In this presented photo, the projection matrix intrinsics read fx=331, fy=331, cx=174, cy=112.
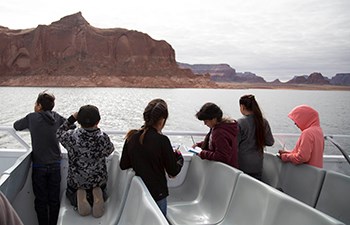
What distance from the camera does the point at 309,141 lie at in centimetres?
298

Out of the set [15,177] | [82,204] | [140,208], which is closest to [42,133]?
[15,177]

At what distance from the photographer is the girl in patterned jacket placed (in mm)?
2688

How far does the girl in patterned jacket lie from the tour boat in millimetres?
131

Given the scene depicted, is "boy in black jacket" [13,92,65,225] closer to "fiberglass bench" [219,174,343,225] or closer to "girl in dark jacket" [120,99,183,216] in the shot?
"girl in dark jacket" [120,99,183,216]

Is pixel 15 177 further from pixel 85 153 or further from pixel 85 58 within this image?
pixel 85 58

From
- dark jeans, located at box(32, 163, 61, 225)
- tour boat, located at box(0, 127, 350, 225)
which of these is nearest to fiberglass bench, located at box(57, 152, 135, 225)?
tour boat, located at box(0, 127, 350, 225)

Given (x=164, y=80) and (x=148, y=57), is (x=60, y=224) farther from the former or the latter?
(x=148, y=57)

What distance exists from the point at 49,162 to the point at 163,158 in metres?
1.26

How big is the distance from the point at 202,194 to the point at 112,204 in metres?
0.88

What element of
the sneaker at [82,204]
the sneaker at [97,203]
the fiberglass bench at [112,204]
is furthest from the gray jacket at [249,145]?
the sneaker at [82,204]

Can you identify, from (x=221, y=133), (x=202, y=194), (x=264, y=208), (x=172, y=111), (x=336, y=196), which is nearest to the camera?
(x=264, y=208)

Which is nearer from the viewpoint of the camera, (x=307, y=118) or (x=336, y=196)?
(x=336, y=196)

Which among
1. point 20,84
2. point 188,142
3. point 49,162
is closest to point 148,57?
point 20,84

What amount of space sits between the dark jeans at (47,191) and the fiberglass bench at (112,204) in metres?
0.12
